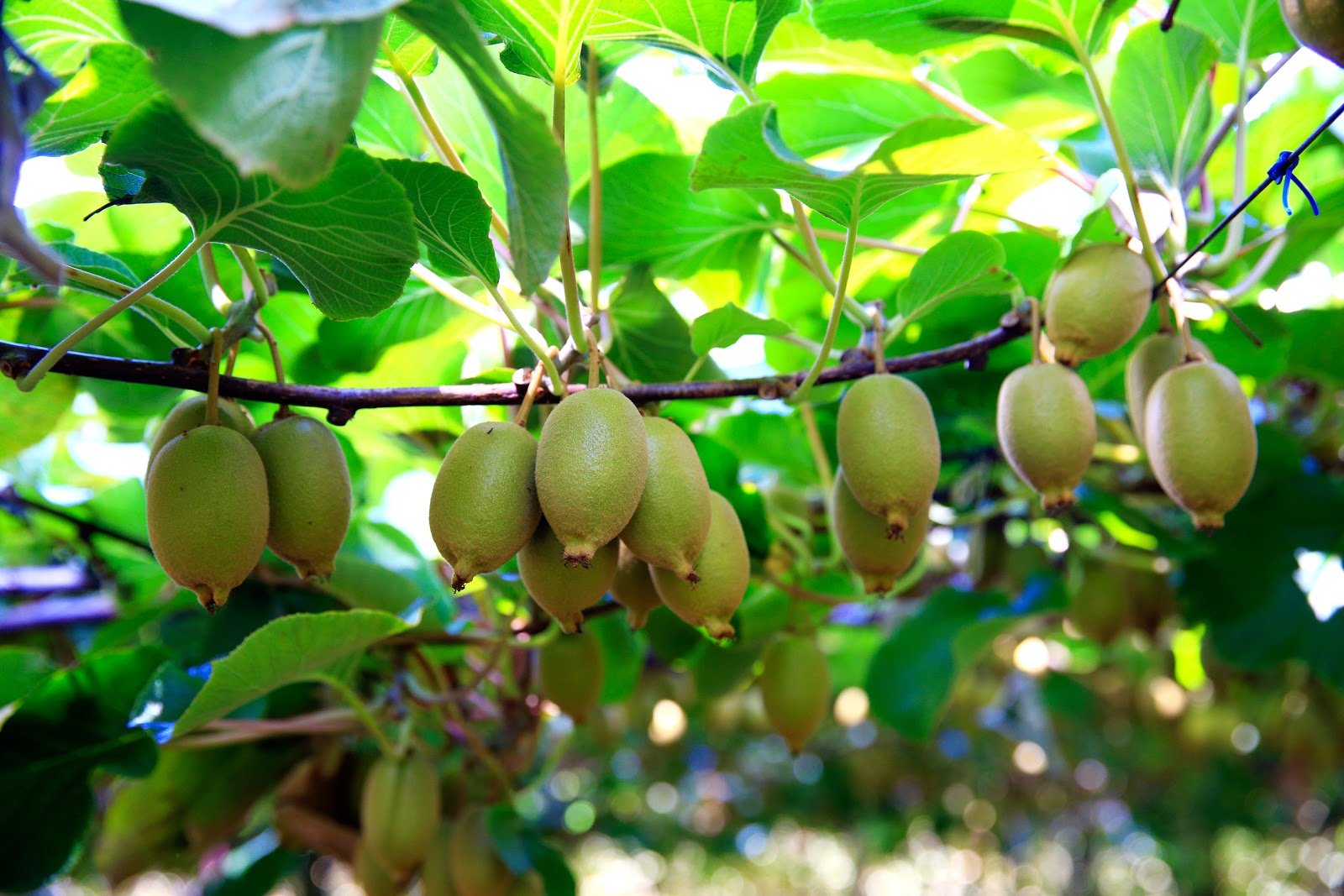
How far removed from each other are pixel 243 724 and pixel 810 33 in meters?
1.03

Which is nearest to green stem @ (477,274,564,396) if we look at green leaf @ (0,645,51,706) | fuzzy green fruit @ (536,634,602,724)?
fuzzy green fruit @ (536,634,602,724)

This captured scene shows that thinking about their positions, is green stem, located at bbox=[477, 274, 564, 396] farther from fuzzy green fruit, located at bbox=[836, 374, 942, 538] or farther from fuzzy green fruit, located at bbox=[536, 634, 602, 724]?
fuzzy green fruit, located at bbox=[536, 634, 602, 724]

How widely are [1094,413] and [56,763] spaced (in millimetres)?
1121

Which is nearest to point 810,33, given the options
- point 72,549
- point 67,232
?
point 67,232

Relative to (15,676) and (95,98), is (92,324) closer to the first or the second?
(95,98)

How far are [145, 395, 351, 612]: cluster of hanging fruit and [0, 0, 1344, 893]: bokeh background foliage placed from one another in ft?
0.33

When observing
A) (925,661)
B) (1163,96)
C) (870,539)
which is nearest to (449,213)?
(870,539)

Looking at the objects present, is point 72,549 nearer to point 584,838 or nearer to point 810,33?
point 810,33

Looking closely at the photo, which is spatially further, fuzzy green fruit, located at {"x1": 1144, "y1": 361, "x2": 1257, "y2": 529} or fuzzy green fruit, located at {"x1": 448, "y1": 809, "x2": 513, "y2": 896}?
fuzzy green fruit, located at {"x1": 448, "y1": 809, "x2": 513, "y2": 896}

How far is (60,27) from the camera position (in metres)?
0.69

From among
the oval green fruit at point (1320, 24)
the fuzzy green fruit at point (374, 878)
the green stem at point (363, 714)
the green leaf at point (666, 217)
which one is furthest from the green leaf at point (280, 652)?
the oval green fruit at point (1320, 24)

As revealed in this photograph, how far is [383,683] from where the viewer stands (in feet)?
4.44

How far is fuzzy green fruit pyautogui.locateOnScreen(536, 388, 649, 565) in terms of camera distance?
59 centimetres

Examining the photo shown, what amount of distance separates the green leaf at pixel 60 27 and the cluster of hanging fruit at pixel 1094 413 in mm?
711
